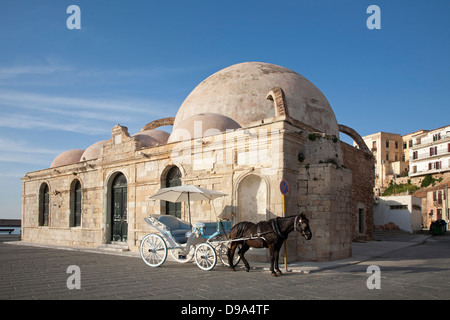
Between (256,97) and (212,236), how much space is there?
9.22 m

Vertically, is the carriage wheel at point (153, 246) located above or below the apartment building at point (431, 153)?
below

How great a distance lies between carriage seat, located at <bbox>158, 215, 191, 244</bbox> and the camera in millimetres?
10836

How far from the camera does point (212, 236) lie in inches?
398

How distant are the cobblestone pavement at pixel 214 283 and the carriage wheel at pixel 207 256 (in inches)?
7.4

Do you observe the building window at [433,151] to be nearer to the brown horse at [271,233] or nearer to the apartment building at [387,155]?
the apartment building at [387,155]

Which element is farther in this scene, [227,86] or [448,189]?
[448,189]

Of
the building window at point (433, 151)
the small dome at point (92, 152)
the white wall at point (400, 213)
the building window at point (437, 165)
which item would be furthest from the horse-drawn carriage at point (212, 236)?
the building window at point (433, 151)

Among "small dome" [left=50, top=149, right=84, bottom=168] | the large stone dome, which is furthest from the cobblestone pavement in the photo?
"small dome" [left=50, top=149, right=84, bottom=168]

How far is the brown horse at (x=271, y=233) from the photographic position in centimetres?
Answer: 866

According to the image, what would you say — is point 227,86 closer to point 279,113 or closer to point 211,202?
point 279,113

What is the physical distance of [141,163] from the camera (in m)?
15.8

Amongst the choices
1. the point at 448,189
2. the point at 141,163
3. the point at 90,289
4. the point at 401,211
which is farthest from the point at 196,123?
the point at 448,189

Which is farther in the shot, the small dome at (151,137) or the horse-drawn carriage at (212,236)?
the small dome at (151,137)

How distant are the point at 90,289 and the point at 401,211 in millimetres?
Answer: 32245
